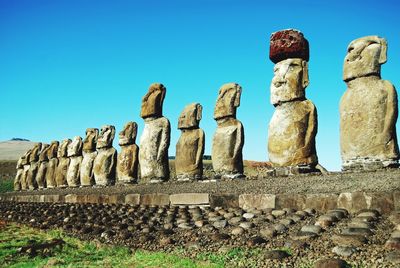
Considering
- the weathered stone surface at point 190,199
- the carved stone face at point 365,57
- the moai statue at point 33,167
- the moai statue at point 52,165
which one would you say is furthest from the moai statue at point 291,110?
the moai statue at point 33,167

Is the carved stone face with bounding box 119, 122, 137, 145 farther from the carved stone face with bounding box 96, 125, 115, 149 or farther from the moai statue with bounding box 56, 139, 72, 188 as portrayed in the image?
the moai statue with bounding box 56, 139, 72, 188

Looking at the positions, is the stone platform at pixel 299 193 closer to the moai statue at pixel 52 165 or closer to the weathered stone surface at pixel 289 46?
the weathered stone surface at pixel 289 46

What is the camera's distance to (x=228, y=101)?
909cm

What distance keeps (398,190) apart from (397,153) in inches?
87.2

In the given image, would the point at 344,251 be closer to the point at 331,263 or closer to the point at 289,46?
the point at 331,263

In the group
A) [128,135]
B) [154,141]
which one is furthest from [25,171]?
[154,141]

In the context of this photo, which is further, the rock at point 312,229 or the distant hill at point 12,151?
the distant hill at point 12,151

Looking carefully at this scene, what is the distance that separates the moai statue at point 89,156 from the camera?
1429 centimetres

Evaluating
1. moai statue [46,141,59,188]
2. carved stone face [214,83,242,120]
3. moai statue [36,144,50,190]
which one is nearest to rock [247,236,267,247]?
carved stone face [214,83,242,120]

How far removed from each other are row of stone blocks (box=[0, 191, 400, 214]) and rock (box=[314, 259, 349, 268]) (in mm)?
1670

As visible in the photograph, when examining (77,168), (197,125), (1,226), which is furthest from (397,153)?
(77,168)

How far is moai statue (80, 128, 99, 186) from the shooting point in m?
14.3

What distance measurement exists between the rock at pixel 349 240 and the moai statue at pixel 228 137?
5.17 metres

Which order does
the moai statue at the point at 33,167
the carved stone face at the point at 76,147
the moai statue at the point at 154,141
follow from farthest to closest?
the moai statue at the point at 33,167
the carved stone face at the point at 76,147
the moai statue at the point at 154,141
